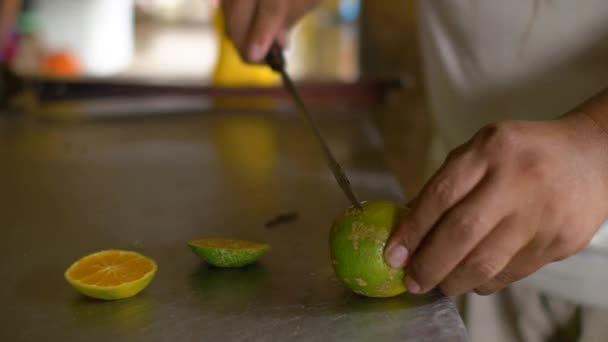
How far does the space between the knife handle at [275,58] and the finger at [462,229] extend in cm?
65

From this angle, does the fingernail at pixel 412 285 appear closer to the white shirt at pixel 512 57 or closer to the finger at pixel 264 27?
the white shirt at pixel 512 57

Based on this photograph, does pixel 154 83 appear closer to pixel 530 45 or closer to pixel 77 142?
pixel 77 142

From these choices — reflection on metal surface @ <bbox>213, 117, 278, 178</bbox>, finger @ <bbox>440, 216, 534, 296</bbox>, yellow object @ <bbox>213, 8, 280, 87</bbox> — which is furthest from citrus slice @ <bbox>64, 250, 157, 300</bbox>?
yellow object @ <bbox>213, 8, 280, 87</bbox>

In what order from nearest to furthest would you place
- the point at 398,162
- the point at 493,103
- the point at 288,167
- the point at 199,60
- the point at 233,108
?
the point at 493,103 < the point at 288,167 < the point at 233,108 < the point at 398,162 < the point at 199,60

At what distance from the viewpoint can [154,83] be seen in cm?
173

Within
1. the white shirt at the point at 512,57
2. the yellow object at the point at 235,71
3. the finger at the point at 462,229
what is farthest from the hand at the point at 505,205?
the yellow object at the point at 235,71

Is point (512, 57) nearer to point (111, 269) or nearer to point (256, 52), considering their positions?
point (256, 52)

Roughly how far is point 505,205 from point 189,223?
0.47 m

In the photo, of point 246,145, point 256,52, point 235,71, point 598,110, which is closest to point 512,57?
point 598,110

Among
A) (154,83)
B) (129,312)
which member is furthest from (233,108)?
(129,312)

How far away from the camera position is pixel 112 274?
72cm

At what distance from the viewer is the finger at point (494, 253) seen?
607 mm

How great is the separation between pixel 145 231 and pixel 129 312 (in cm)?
23

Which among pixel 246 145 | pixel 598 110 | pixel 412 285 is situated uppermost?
pixel 598 110
